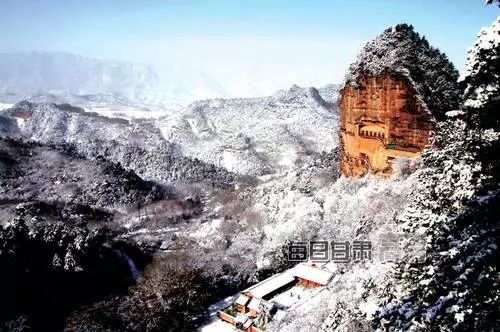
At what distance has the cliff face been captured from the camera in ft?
92.7

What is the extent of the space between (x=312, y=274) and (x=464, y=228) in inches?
777

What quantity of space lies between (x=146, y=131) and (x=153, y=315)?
292ft

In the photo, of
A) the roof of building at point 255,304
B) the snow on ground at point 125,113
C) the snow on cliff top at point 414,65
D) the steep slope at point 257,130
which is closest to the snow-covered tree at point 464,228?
the roof of building at point 255,304

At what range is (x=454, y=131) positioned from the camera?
9.53 meters

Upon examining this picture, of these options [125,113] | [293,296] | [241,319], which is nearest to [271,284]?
[293,296]

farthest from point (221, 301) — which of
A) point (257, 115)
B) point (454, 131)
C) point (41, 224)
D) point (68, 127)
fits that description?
point (68, 127)

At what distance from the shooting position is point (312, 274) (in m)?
27.1

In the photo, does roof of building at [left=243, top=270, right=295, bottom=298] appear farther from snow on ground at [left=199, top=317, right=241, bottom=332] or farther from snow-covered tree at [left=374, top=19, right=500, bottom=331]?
snow-covered tree at [left=374, top=19, right=500, bottom=331]

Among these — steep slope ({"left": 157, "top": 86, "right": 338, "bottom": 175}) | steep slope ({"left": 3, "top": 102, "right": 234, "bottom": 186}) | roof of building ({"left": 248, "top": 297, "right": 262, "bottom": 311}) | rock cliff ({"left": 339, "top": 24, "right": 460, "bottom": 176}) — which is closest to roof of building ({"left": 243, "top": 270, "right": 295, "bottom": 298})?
roof of building ({"left": 248, "top": 297, "right": 262, "bottom": 311})

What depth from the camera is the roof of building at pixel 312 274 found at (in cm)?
2615

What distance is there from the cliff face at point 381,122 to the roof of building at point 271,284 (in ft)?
33.2

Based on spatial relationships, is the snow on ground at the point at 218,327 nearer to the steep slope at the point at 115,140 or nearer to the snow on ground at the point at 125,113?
the steep slope at the point at 115,140

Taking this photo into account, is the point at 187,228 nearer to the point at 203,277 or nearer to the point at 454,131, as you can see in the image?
the point at 203,277

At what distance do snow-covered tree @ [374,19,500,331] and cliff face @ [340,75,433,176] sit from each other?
20.2 meters
